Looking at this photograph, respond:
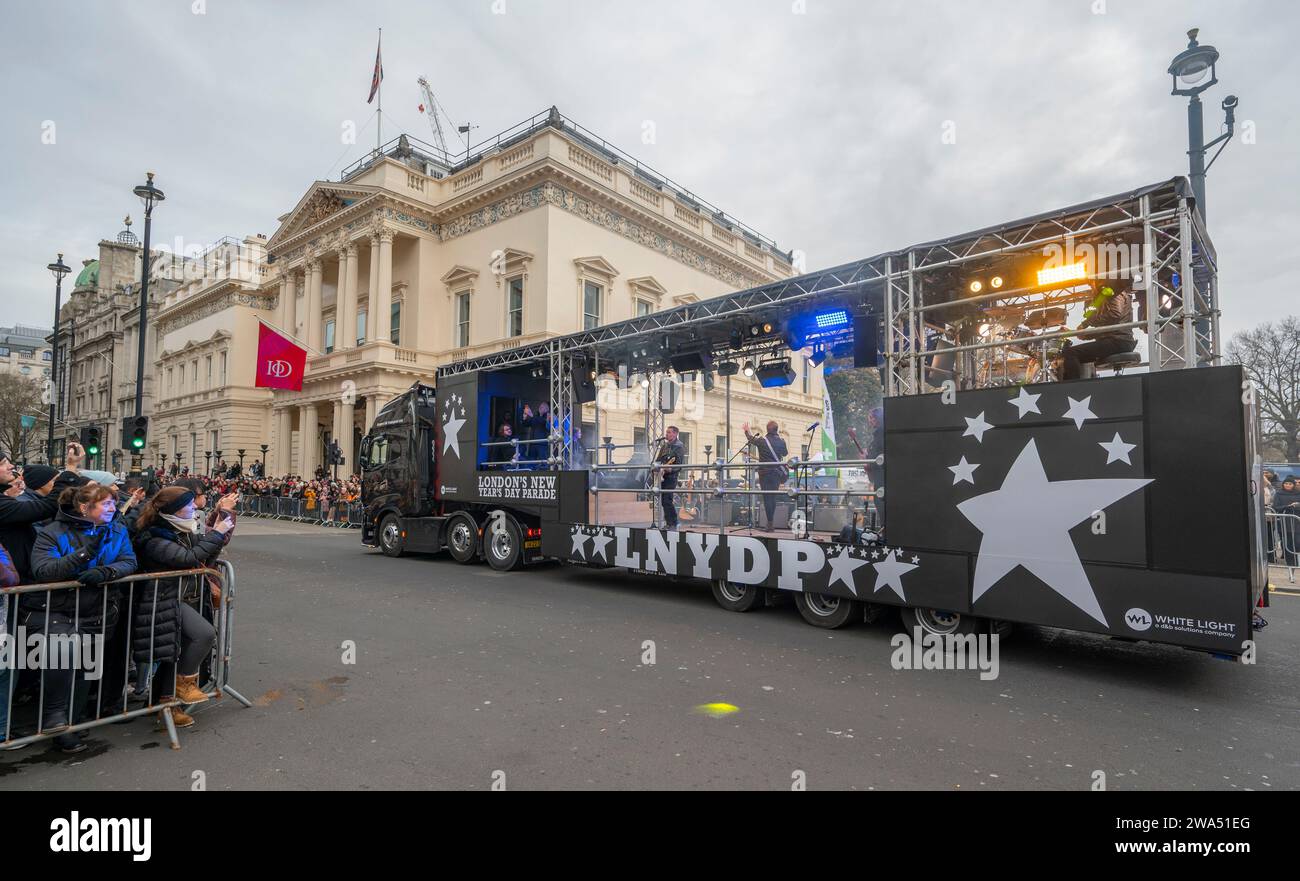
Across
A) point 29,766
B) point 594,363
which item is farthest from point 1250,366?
point 29,766

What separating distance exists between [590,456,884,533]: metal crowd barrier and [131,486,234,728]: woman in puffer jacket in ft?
19.2

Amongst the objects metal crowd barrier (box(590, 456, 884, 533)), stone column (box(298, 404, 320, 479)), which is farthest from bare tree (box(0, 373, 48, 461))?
metal crowd barrier (box(590, 456, 884, 533))

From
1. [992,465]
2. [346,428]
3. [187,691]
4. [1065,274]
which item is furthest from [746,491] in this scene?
[346,428]

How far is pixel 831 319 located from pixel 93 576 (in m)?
8.26

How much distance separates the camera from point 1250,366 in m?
32.8

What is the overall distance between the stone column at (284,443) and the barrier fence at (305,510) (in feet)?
22.9

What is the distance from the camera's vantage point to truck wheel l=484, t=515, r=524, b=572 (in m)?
12.4

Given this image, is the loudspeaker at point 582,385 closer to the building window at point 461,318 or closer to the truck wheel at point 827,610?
the truck wheel at point 827,610

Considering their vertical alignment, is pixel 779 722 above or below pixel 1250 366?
below

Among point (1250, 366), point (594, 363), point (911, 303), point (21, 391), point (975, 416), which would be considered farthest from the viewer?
point (21, 391)

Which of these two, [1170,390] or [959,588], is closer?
[1170,390]

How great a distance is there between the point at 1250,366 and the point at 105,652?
44.0 meters

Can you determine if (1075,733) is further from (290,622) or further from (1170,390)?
(290,622)
